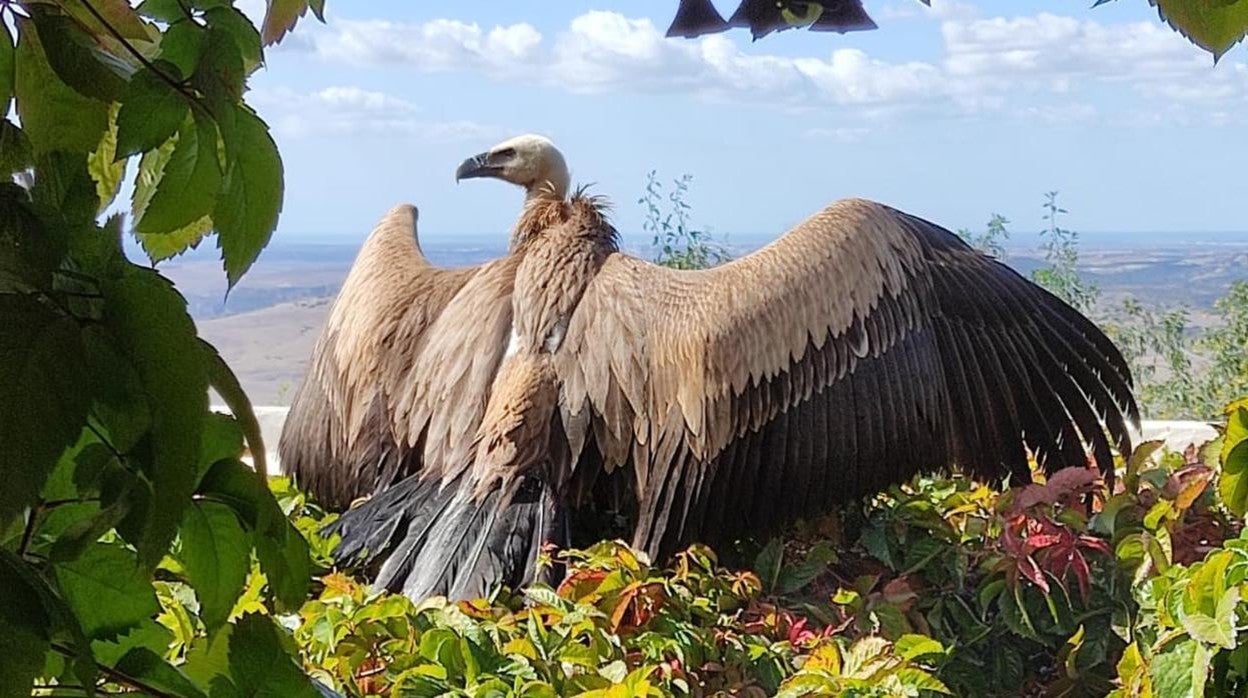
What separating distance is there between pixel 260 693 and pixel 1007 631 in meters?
1.20

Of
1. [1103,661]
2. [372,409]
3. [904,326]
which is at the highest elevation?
[904,326]

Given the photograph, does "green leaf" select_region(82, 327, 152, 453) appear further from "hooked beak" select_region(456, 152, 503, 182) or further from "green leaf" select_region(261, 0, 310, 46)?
"hooked beak" select_region(456, 152, 503, 182)

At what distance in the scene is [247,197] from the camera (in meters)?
0.30

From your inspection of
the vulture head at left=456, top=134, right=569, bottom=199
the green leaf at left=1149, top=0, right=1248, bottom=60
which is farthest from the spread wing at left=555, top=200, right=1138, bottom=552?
the green leaf at left=1149, top=0, right=1248, bottom=60

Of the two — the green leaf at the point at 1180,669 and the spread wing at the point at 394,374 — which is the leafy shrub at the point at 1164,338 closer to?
the spread wing at the point at 394,374

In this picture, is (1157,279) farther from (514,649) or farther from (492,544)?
(514,649)

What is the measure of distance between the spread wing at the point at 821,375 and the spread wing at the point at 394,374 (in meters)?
0.13

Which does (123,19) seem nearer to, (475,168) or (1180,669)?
(1180,669)

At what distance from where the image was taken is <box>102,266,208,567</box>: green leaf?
0.24 metres

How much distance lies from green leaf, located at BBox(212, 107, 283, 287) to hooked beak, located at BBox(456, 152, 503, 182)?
70.1 inches

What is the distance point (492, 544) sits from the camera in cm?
142

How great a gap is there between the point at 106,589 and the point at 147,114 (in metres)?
0.10

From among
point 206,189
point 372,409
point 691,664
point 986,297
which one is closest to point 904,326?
point 986,297

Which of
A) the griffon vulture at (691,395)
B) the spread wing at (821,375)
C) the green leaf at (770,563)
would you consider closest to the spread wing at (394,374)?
the griffon vulture at (691,395)
